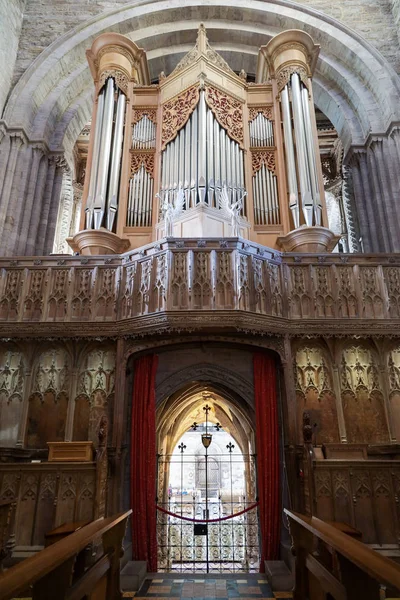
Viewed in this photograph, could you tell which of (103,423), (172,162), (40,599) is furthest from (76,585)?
(172,162)

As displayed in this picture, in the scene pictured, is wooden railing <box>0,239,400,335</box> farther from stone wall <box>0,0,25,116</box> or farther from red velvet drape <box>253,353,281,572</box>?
stone wall <box>0,0,25,116</box>

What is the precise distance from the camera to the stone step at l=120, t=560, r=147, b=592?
6.19m

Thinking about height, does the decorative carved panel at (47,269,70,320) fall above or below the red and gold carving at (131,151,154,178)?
below

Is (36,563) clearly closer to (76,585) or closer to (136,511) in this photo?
(76,585)

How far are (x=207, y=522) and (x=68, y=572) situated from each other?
5003 millimetres

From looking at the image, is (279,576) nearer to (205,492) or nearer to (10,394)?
(10,394)

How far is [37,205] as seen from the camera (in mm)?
11898

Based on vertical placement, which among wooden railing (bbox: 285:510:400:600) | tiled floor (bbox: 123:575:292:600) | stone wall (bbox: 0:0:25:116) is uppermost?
stone wall (bbox: 0:0:25:116)

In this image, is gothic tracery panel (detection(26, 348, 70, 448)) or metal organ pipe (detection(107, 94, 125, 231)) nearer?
gothic tracery panel (detection(26, 348, 70, 448))

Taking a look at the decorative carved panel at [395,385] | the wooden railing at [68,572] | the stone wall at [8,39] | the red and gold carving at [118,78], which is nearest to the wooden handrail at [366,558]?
the wooden railing at [68,572]

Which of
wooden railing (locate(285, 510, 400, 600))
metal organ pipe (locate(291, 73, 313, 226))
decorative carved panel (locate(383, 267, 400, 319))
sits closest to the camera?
wooden railing (locate(285, 510, 400, 600))

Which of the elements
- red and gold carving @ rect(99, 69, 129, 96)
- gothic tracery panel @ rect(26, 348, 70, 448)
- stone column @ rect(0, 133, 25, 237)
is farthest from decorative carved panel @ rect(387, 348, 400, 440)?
red and gold carving @ rect(99, 69, 129, 96)

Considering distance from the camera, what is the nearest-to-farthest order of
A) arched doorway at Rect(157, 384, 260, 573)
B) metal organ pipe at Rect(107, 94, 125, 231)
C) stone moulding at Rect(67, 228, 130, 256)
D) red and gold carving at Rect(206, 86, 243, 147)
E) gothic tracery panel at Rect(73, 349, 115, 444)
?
gothic tracery panel at Rect(73, 349, 115, 444) → arched doorway at Rect(157, 384, 260, 573) → stone moulding at Rect(67, 228, 130, 256) → metal organ pipe at Rect(107, 94, 125, 231) → red and gold carving at Rect(206, 86, 243, 147)

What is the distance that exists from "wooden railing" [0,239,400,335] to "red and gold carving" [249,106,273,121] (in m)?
5.54
